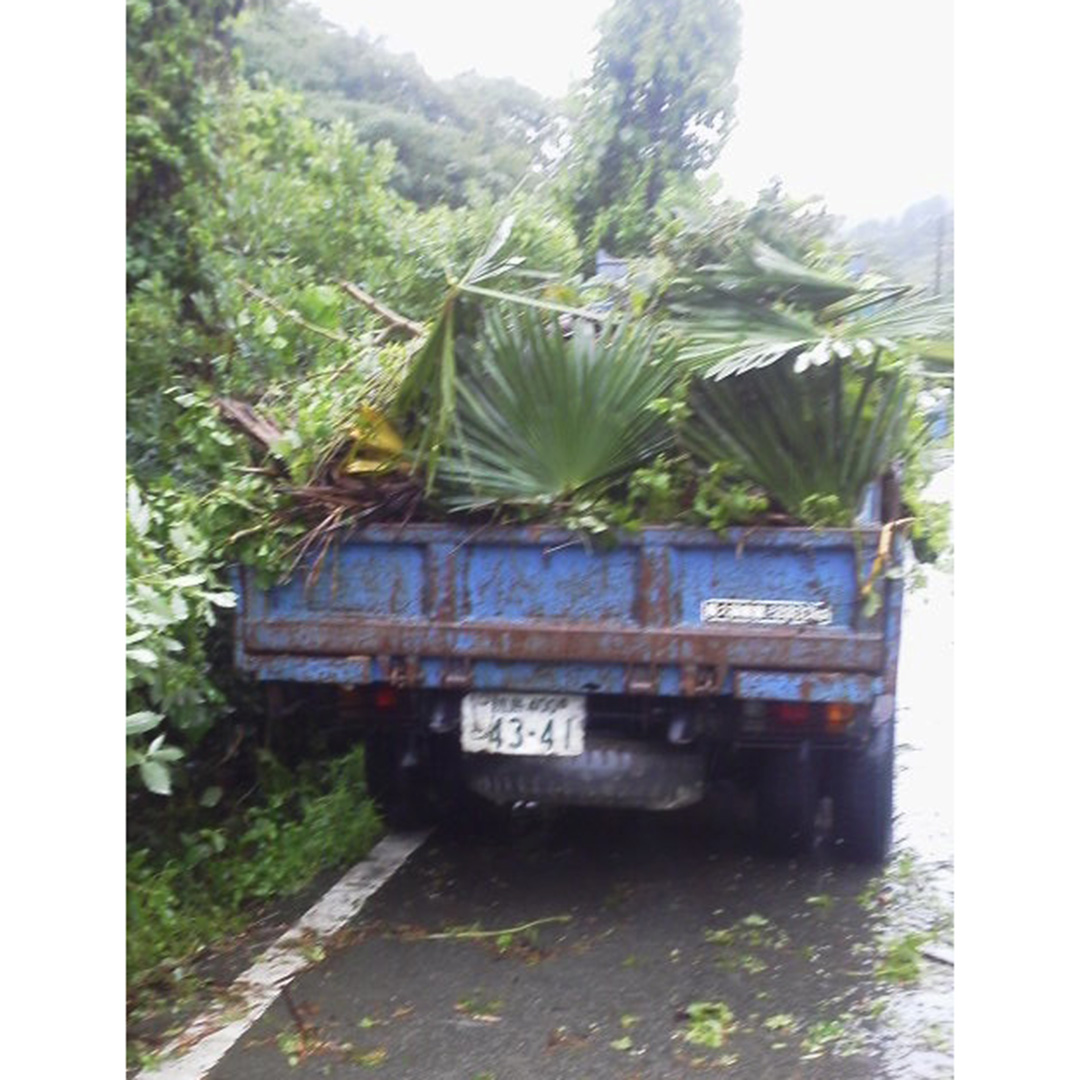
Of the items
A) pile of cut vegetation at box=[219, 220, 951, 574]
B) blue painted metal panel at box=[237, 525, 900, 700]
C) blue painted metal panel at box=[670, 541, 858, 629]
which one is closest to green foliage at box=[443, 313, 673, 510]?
pile of cut vegetation at box=[219, 220, 951, 574]

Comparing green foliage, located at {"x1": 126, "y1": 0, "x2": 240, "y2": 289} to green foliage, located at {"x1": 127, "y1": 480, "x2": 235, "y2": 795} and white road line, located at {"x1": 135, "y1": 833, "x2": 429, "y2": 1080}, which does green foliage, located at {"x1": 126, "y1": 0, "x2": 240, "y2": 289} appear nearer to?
green foliage, located at {"x1": 127, "y1": 480, "x2": 235, "y2": 795}

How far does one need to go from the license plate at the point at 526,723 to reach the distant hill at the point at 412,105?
1.48 m

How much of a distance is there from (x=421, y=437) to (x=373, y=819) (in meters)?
1.52

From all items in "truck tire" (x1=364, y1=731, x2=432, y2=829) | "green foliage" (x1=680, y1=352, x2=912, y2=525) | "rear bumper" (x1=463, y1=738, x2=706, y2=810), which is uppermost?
"green foliage" (x1=680, y1=352, x2=912, y2=525)

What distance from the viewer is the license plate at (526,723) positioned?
4012mm

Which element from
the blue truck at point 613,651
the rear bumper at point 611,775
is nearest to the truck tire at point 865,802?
the blue truck at point 613,651

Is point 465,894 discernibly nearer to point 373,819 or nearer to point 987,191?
point 373,819

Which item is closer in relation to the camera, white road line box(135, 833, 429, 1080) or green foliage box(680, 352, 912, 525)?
white road line box(135, 833, 429, 1080)

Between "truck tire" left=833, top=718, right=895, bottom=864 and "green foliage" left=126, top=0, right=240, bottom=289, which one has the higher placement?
"green foliage" left=126, top=0, right=240, bottom=289

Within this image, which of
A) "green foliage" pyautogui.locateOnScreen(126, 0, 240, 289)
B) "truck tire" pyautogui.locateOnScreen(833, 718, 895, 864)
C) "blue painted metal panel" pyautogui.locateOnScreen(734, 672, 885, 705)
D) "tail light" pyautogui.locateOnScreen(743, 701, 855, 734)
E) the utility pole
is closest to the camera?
the utility pole

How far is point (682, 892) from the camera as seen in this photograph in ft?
14.3

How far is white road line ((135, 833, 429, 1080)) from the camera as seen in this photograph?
10.7 feet

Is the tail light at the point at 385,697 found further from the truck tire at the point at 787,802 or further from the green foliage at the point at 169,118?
the green foliage at the point at 169,118

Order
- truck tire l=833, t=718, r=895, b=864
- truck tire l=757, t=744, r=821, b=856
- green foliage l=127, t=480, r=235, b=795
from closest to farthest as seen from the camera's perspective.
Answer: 1. green foliage l=127, t=480, r=235, b=795
2. truck tire l=833, t=718, r=895, b=864
3. truck tire l=757, t=744, r=821, b=856
